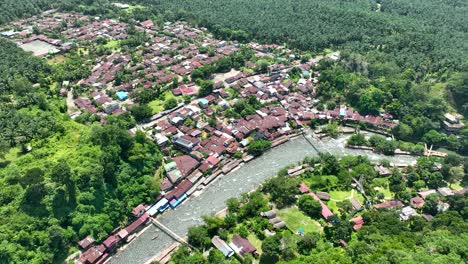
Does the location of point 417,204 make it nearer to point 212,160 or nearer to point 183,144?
point 212,160

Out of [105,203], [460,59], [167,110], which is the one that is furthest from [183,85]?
[460,59]

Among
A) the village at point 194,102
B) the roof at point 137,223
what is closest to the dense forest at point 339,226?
the village at point 194,102

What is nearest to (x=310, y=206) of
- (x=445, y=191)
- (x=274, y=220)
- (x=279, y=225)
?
(x=279, y=225)

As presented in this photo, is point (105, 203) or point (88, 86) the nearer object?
point (105, 203)

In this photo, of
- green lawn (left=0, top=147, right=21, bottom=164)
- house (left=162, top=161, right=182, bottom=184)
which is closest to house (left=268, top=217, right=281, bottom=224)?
house (left=162, top=161, right=182, bottom=184)

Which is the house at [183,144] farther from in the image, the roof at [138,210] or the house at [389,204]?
the house at [389,204]

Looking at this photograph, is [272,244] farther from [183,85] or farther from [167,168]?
[183,85]

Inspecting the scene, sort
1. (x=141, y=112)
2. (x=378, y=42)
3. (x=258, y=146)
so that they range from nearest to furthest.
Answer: (x=258, y=146) < (x=141, y=112) < (x=378, y=42)
